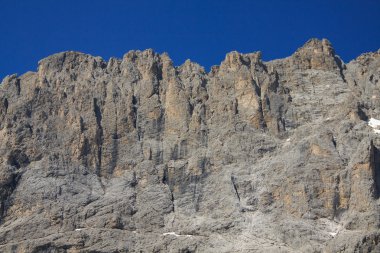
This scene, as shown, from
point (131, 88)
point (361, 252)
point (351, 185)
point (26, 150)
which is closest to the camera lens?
point (361, 252)

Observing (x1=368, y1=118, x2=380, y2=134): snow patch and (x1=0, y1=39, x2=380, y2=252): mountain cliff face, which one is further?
(x1=368, y1=118, x2=380, y2=134): snow patch

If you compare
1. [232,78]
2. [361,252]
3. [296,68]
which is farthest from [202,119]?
[361,252]

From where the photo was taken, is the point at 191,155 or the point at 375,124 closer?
the point at 191,155

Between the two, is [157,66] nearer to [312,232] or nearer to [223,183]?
[223,183]

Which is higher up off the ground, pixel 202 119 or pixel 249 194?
pixel 202 119

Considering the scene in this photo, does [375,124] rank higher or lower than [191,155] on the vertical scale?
higher

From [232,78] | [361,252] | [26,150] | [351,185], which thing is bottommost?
[361,252]

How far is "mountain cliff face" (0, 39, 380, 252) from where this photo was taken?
10569 centimetres

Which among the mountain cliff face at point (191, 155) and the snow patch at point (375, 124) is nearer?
the mountain cliff face at point (191, 155)

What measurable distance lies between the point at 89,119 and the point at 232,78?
62.9 ft

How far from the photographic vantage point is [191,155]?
116 metres

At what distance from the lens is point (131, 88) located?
125375mm

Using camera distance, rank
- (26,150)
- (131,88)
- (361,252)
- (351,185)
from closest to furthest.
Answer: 1. (361,252)
2. (351,185)
3. (26,150)
4. (131,88)

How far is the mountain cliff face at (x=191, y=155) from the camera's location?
Answer: 106m
